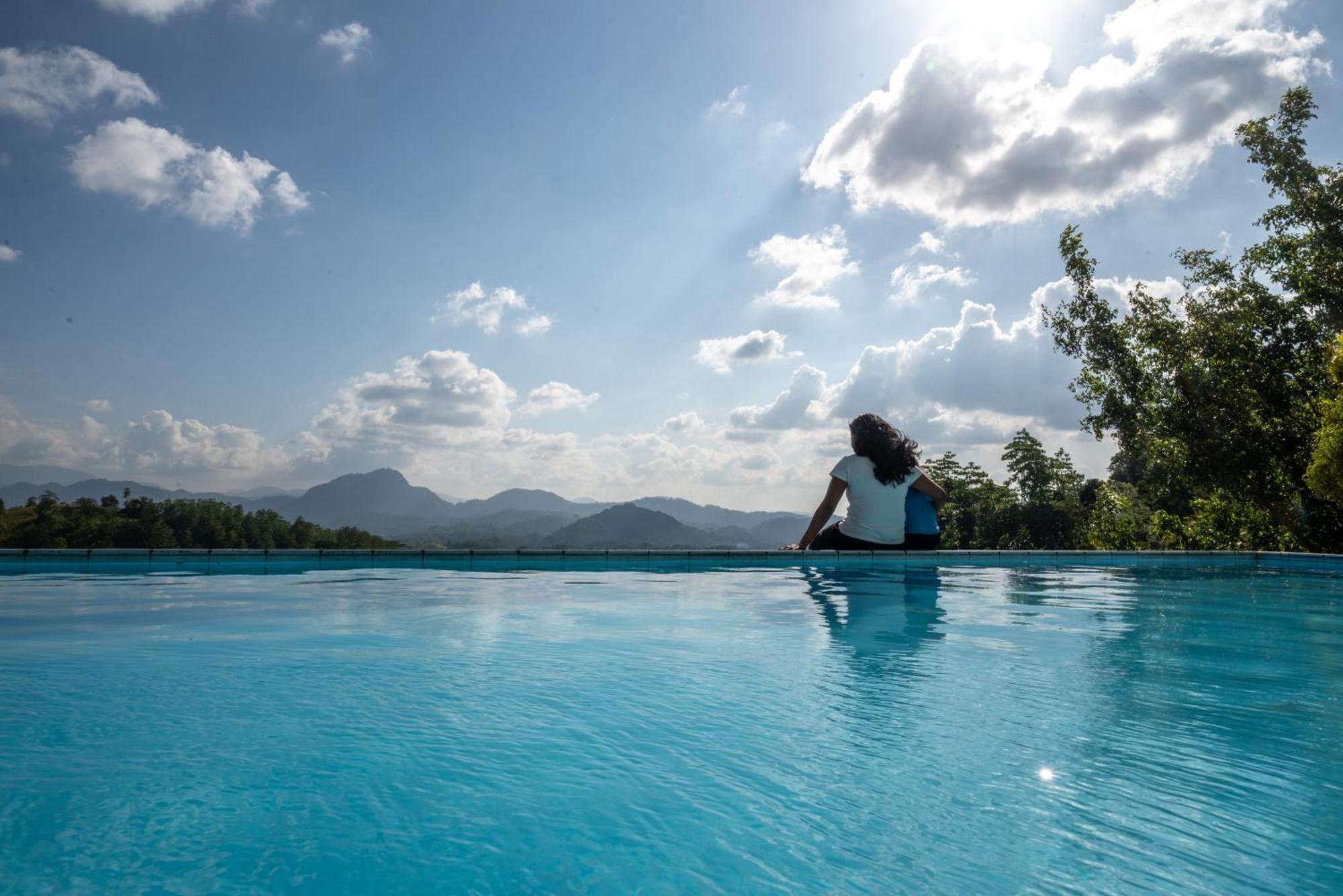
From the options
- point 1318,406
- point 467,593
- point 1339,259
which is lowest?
point 467,593

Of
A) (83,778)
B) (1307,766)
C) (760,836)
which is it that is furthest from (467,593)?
(1307,766)

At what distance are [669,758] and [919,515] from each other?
832 centimetres

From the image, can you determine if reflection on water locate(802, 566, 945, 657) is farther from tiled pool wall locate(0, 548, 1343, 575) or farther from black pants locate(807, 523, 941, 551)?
tiled pool wall locate(0, 548, 1343, 575)

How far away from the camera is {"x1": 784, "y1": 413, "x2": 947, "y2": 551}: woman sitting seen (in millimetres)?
8953

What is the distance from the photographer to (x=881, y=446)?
8.95m

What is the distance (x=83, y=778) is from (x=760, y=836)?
7.24ft

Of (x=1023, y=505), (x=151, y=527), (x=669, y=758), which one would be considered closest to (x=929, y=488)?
(x=669, y=758)

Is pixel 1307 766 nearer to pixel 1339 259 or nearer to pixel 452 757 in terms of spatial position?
pixel 452 757

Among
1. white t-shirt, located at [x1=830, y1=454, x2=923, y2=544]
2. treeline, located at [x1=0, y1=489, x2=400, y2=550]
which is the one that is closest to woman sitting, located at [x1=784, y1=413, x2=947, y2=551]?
white t-shirt, located at [x1=830, y1=454, x2=923, y2=544]

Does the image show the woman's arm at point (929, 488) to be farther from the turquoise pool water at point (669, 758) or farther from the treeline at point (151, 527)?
the treeline at point (151, 527)

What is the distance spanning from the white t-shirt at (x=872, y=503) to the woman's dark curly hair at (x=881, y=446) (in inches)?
4.2

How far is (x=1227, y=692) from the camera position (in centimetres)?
343

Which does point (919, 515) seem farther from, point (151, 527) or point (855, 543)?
point (151, 527)

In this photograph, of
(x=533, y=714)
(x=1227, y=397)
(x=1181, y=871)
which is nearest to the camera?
(x=1181, y=871)
